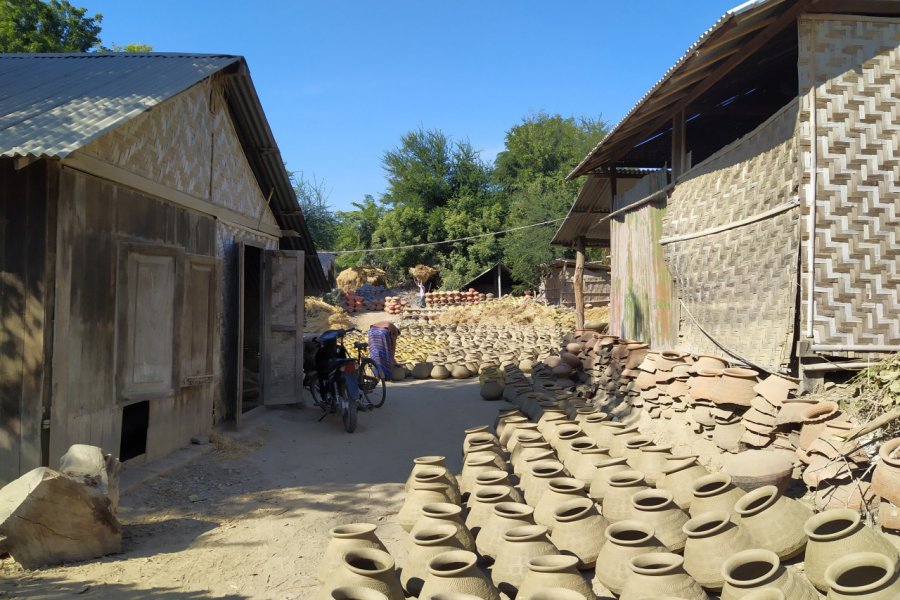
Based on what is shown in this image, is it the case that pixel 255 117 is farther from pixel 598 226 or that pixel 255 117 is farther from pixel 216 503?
pixel 598 226

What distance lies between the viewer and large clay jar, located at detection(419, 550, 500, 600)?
321cm

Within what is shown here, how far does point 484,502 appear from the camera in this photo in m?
4.52

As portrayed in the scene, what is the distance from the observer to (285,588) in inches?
150

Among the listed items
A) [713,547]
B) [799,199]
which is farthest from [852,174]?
[713,547]

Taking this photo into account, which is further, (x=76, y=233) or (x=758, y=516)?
(x=76, y=233)

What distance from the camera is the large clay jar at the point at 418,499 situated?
4633mm

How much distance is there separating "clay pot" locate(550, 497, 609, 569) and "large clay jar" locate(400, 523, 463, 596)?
2.37ft

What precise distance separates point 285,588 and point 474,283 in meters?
29.2

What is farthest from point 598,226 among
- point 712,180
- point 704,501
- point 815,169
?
point 704,501

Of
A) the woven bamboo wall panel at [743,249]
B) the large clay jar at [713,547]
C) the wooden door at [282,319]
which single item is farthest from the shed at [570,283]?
the large clay jar at [713,547]

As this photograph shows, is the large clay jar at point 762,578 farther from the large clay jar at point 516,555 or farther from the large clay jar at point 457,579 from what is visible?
the large clay jar at point 457,579

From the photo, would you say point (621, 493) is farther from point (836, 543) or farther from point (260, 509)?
point (260, 509)

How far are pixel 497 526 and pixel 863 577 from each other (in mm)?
1975

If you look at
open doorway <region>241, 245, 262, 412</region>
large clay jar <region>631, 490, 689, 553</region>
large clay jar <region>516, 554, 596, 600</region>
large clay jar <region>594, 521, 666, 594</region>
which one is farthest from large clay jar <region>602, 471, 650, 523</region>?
open doorway <region>241, 245, 262, 412</region>
